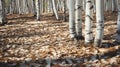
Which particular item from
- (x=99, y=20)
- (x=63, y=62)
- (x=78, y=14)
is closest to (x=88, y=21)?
(x=99, y=20)

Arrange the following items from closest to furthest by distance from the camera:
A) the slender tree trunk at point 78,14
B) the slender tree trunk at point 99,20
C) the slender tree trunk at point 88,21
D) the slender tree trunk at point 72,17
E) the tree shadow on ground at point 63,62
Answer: the tree shadow on ground at point 63,62 < the slender tree trunk at point 99,20 < the slender tree trunk at point 88,21 < the slender tree trunk at point 78,14 < the slender tree trunk at point 72,17

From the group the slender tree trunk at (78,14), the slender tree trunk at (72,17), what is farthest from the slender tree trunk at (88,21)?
the slender tree trunk at (72,17)

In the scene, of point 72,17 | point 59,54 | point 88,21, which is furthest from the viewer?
point 72,17

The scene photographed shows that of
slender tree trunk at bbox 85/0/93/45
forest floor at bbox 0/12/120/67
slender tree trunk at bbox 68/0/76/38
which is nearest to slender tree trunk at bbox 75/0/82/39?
slender tree trunk at bbox 68/0/76/38

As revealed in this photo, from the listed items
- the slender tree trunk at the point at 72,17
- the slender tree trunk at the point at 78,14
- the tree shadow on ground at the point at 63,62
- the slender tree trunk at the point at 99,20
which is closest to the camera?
the tree shadow on ground at the point at 63,62

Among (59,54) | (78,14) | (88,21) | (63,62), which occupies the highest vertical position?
(78,14)

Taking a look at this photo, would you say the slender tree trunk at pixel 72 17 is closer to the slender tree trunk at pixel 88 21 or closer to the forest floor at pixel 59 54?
the forest floor at pixel 59 54

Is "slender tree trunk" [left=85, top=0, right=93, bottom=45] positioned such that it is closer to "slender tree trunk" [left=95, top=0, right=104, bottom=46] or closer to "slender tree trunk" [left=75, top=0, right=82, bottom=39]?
"slender tree trunk" [left=95, top=0, right=104, bottom=46]

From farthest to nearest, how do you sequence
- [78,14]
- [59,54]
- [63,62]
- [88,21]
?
[78,14] < [88,21] < [59,54] < [63,62]

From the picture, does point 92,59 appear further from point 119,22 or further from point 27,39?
point 27,39

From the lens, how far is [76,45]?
10750 millimetres

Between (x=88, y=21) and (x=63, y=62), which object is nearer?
(x=63, y=62)

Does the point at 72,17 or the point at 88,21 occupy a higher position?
the point at 72,17

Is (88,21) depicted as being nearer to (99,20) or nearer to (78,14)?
(99,20)
